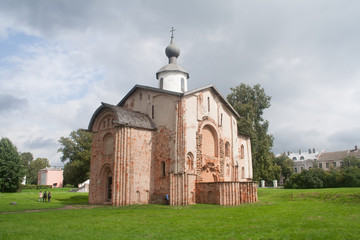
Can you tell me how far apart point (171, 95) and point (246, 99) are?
64.0 feet

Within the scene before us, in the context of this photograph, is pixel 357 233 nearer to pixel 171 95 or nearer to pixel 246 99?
pixel 171 95

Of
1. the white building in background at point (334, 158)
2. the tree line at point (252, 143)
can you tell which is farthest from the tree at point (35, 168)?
the white building in background at point (334, 158)

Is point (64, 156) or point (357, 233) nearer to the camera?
point (357, 233)

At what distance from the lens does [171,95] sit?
76.0 feet

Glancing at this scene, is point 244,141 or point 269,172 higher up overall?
point 244,141

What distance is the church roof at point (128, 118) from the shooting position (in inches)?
837

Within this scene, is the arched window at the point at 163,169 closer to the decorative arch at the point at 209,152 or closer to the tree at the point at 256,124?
the decorative arch at the point at 209,152


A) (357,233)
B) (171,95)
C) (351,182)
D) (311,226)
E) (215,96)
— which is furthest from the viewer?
(351,182)

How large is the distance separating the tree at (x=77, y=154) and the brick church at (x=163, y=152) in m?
23.4

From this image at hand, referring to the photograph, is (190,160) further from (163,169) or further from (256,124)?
(256,124)

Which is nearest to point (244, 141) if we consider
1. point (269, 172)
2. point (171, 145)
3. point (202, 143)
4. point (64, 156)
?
point (269, 172)

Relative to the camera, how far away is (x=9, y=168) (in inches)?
1646

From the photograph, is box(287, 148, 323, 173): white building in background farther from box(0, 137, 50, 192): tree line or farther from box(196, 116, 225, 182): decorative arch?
box(0, 137, 50, 192): tree line

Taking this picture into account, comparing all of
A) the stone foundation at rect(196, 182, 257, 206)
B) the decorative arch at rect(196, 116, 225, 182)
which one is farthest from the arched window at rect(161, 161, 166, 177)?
the stone foundation at rect(196, 182, 257, 206)
